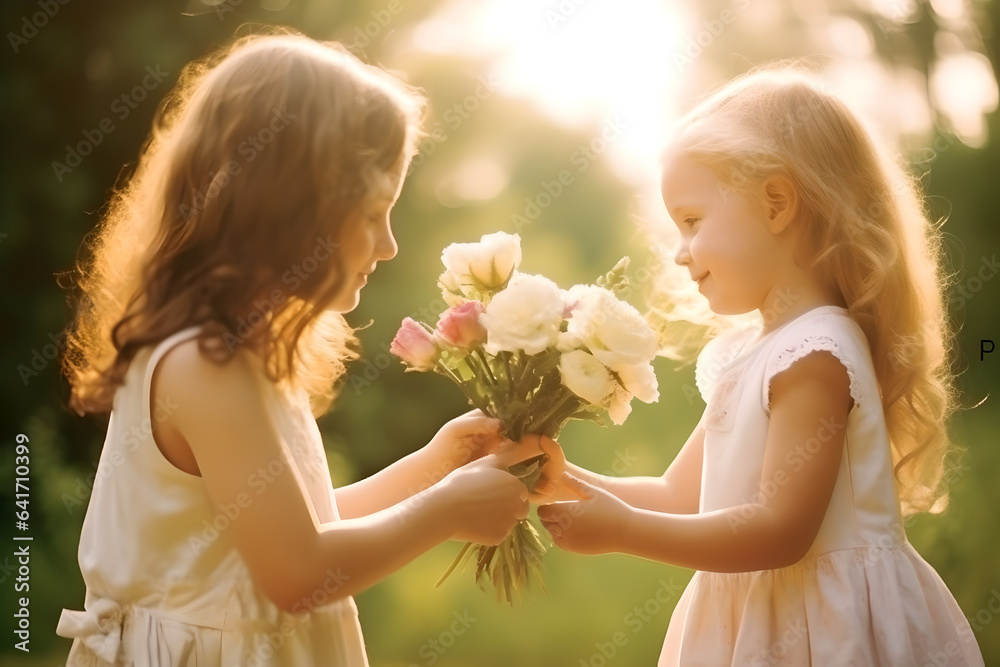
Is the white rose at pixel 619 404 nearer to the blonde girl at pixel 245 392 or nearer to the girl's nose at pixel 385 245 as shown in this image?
the blonde girl at pixel 245 392

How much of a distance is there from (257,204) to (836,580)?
1043mm

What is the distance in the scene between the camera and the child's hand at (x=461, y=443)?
1.69m

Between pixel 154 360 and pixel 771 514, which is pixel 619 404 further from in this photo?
pixel 154 360

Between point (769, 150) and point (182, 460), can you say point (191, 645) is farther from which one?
point (769, 150)

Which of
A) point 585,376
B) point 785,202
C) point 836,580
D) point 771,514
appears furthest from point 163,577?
point 785,202

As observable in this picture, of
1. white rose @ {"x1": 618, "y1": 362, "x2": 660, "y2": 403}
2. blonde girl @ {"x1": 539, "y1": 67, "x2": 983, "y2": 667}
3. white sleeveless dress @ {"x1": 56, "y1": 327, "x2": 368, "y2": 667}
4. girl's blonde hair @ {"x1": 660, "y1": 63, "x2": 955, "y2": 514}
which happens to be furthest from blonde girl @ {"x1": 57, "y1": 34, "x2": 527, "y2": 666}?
girl's blonde hair @ {"x1": 660, "y1": 63, "x2": 955, "y2": 514}

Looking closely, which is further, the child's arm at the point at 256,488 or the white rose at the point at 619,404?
the white rose at the point at 619,404

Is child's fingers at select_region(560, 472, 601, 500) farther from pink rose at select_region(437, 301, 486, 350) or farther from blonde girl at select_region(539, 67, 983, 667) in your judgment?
pink rose at select_region(437, 301, 486, 350)

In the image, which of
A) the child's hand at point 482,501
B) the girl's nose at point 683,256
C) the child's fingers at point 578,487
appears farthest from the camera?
the girl's nose at point 683,256

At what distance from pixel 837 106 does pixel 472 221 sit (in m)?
1.42

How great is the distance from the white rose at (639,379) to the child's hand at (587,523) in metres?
0.18

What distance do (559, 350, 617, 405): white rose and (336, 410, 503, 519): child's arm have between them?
241 mm

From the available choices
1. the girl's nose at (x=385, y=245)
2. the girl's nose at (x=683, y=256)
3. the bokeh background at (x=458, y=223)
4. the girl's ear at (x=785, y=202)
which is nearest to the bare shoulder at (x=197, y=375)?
the girl's nose at (x=385, y=245)

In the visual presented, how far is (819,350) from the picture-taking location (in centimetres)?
148
